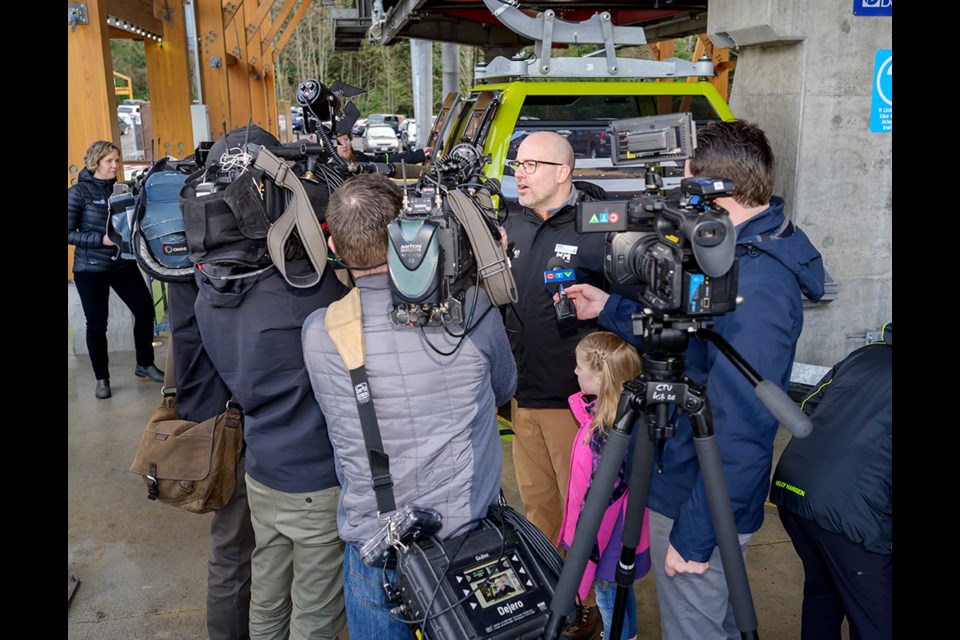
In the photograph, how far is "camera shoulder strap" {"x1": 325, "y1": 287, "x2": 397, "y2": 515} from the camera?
2.11m

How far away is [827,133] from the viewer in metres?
5.30

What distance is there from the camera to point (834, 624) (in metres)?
2.64

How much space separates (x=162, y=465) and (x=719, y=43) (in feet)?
16.1

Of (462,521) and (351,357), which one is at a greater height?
(351,357)

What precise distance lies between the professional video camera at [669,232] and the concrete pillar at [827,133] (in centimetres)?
364

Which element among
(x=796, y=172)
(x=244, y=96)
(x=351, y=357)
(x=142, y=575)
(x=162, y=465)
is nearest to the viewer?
(x=351, y=357)

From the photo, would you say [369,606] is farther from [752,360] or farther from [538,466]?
[538,466]

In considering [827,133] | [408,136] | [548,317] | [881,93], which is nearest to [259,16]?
[408,136]

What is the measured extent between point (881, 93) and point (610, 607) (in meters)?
4.12

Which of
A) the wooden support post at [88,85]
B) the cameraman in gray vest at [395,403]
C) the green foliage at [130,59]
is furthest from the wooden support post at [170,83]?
the green foliage at [130,59]

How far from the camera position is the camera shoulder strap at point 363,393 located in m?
2.11
